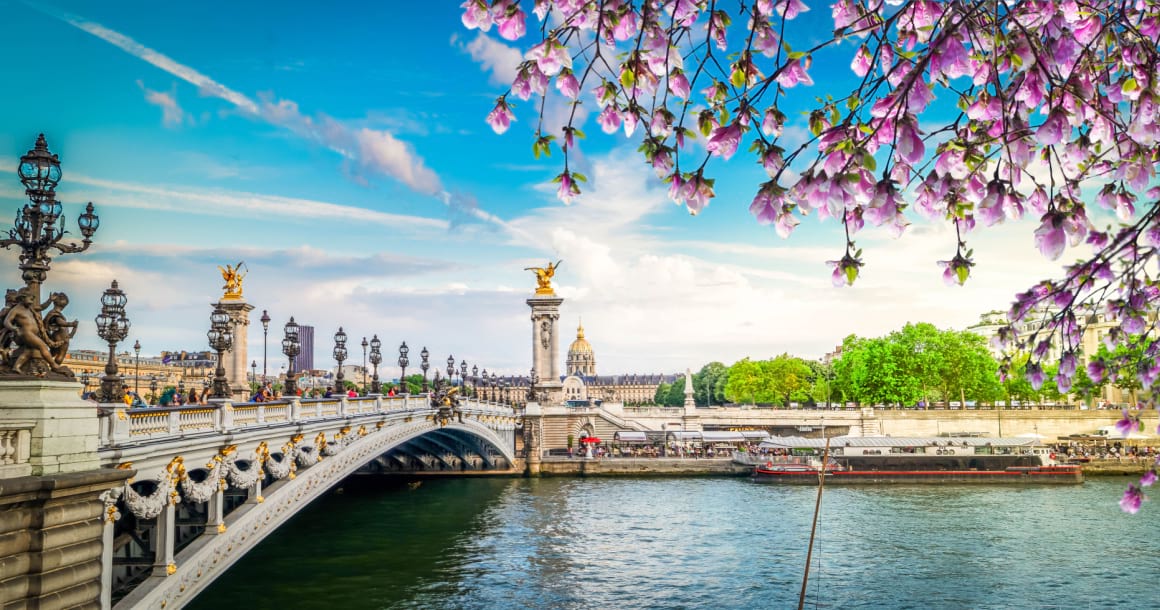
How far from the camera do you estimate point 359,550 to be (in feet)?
106

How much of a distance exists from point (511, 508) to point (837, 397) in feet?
201

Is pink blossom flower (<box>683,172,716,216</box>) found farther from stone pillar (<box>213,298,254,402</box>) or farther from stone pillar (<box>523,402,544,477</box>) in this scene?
→ stone pillar (<box>523,402,544,477</box>)

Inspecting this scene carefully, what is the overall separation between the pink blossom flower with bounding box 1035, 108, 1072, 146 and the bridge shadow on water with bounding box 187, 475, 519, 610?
2284cm

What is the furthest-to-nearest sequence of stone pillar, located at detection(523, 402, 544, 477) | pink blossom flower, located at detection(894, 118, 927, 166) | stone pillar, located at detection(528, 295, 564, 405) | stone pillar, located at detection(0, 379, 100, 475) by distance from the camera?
stone pillar, located at detection(528, 295, 564, 405) < stone pillar, located at detection(523, 402, 544, 477) < stone pillar, located at detection(0, 379, 100, 475) < pink blossom flower, located at detection(894, 118, 927, 166)

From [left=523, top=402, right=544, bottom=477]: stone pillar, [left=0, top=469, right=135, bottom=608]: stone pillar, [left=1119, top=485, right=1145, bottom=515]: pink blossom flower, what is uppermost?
[left=1119, top=485, right=1145, bottom=515]: pink blossom flower

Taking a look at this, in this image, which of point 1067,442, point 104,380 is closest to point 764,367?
point 1067,442

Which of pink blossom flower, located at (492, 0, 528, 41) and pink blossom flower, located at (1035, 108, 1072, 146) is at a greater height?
pink blossom flower, located at (492, 0, 528, 41)

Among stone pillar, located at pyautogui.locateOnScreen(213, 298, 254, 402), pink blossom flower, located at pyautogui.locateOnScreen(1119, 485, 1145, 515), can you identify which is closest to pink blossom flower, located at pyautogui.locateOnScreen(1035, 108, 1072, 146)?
pink blossom flower, located at pyautogui.locateOnScreen(1119, 485, 1145, 515)

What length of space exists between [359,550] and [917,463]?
36.1 metres

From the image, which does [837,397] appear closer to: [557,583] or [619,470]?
[619,470]

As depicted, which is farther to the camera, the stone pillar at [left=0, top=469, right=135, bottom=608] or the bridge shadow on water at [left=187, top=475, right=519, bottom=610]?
the bridge shadow on water at [left=187, top=475, right=519, bottom=610]

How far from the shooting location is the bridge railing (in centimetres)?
1432

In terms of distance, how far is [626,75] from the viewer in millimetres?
5215

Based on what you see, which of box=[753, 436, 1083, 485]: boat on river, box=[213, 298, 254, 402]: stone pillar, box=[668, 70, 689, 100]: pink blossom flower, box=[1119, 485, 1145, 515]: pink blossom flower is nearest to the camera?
box=[668, 70, 689, 100]: pink blossom flower
